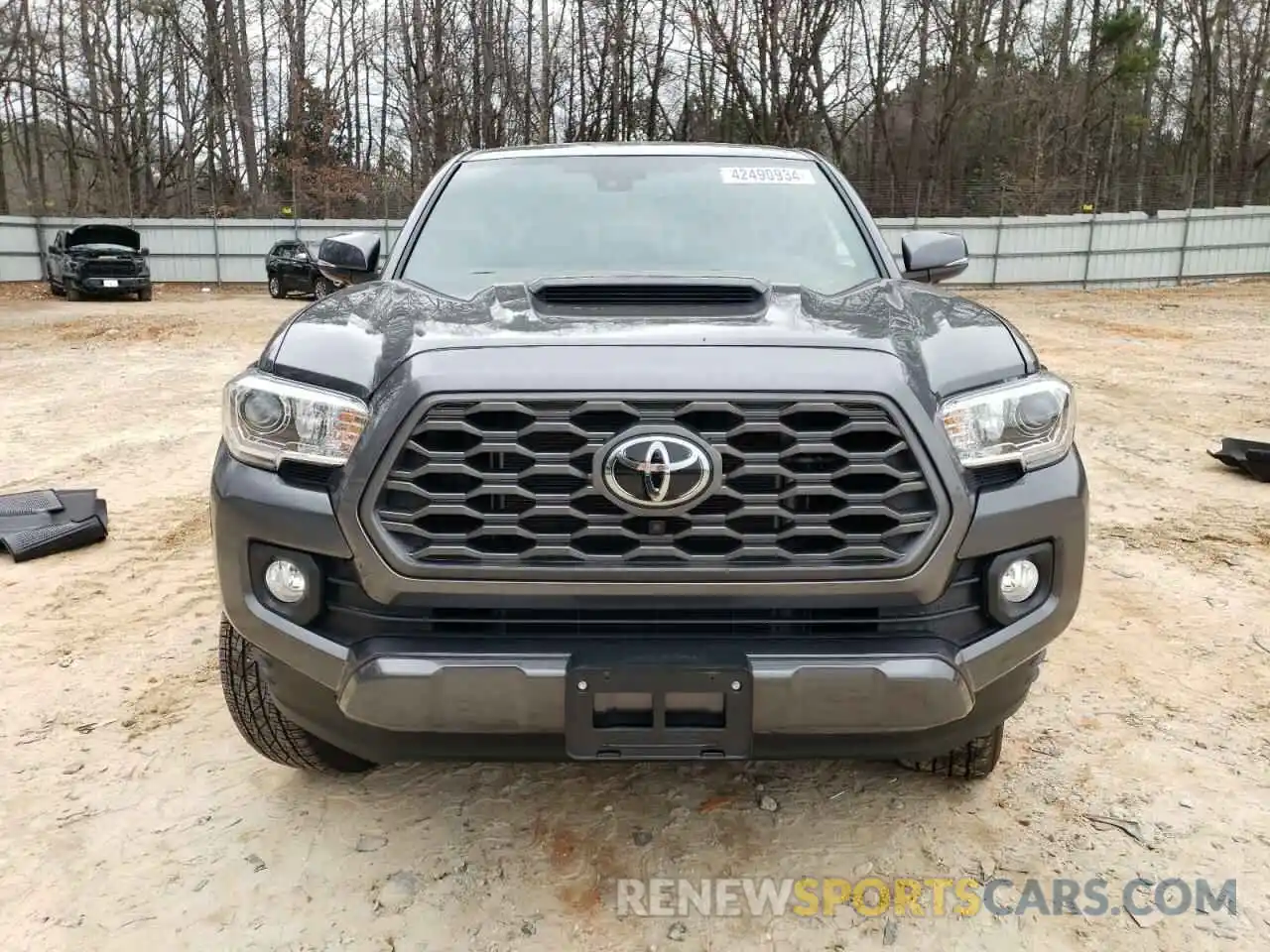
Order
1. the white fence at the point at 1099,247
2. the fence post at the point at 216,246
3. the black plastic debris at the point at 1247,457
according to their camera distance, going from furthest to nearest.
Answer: the fence post at the point at 216,246
the white fence at the point at 1099,247
the black plastic debris at the point at 1247,457

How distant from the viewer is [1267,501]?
5551 millimetres

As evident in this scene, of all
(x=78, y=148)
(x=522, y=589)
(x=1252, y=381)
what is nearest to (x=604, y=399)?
(x=522, y=589)

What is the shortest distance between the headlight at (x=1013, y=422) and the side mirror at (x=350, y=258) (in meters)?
2.14

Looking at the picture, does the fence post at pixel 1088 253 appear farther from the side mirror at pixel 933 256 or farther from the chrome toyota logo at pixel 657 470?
the chrome toyota logo at pixel 657 470

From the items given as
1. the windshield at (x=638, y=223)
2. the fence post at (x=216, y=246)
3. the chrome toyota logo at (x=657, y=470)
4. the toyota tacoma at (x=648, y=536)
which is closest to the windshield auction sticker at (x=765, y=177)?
the windshield at (x=638, y=223)

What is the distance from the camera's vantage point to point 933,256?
3402 millimetres

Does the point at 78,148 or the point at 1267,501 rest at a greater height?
the point at 78,148

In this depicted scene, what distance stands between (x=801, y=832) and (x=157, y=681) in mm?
2323

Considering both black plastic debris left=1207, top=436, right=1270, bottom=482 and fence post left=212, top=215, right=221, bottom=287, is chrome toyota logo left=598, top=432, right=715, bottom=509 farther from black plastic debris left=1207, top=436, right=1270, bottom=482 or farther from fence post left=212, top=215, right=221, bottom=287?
fence post left=212, top=215, right=221, bottom=287

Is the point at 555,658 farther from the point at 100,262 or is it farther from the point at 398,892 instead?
the point at 100,262

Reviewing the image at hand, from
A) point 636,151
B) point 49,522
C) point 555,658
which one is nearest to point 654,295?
point 555,658

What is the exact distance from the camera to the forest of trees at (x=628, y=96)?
32219 mm

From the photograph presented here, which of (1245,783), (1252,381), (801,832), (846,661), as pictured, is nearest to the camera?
(846,661)

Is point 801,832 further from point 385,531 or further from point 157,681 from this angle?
point 157,681
